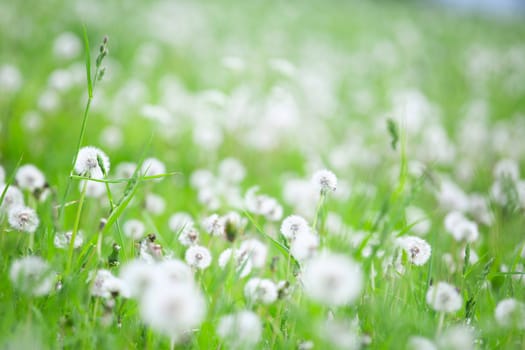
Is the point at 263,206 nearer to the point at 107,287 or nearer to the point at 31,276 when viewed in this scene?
the point at 107,287

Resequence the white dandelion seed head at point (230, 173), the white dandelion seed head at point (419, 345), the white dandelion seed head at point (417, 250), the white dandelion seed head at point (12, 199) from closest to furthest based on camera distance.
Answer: the white dandelion seed head at point (419, 345)
the white dandelion seed head at point (417, 250)
the white dandelion seed head at point (12, 199)
the white dandelion seed head at point (230, 173)

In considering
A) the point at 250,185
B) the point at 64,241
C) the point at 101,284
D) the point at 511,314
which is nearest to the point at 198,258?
the point at 101,284

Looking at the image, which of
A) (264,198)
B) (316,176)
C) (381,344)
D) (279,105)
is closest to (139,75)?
(279,105)

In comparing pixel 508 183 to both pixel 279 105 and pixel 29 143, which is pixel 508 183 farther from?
pixel 29 143

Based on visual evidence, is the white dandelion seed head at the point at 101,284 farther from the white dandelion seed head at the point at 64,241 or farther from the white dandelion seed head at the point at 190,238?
the white dandelion seed head at the point at 190,238

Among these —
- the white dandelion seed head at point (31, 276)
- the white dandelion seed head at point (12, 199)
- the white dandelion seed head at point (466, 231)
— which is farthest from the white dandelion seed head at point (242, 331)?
the white dandelion seed head at point (466, 231)

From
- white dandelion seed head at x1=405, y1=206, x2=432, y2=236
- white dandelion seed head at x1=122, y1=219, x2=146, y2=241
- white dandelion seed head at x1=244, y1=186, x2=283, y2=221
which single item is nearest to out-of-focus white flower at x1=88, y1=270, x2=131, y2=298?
white dandelion seed head at x1=122, y1=219, x2=146, y2=241
